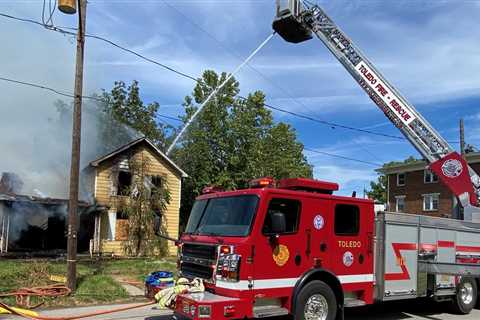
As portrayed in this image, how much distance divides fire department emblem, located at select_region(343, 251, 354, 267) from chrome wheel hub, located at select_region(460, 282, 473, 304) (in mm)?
3624

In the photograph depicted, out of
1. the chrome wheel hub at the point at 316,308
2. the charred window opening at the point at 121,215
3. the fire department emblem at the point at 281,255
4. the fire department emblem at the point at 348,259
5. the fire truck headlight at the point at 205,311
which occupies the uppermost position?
the fire department emblem at the point at 281,255

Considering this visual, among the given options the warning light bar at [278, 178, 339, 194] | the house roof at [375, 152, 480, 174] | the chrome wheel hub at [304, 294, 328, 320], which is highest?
the house roof at [375, 152, 480, 174]

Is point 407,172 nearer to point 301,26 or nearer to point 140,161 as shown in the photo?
point 140,161

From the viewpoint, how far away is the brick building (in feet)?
121

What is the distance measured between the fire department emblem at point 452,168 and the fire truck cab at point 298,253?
4823 mm

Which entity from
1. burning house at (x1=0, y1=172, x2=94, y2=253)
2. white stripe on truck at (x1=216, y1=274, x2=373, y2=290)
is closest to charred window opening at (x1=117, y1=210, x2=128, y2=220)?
burning house at (x1=0, y1=172, x2=94, y2=253)

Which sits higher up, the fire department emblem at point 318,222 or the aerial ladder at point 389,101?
the aerial ladder at point 389,101

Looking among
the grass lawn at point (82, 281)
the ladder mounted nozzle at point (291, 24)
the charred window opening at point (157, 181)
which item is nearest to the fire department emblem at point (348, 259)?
the grass lawn at point (82, 281)

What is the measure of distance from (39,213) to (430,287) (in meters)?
17.9

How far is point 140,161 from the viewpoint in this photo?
2422 cm

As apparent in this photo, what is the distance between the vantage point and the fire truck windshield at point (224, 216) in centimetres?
719

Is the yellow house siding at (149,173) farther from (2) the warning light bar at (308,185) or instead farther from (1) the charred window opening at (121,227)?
(2) the warning light bar at (308,185)

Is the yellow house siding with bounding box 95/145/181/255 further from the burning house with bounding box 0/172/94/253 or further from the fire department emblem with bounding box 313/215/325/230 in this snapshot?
the fire department emblem with bounding box 313/215/325/230

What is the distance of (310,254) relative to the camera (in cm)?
766
